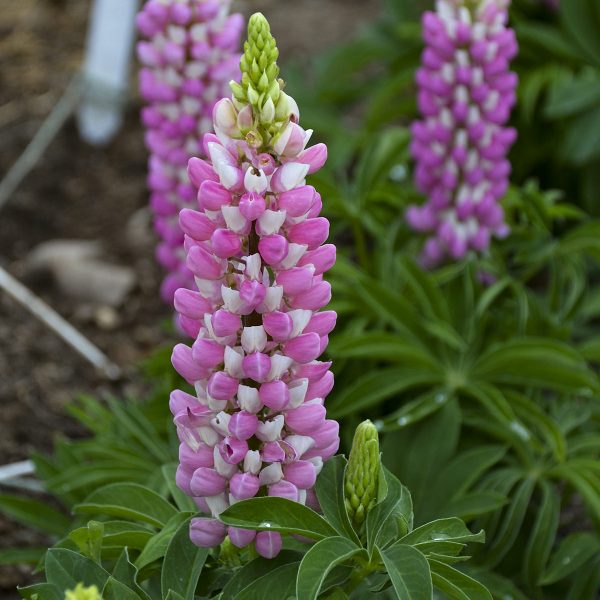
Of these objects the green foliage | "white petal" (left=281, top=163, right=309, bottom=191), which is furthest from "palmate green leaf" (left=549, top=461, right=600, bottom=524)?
"white petal" (left=281, top=163, right=309, bottom=191)

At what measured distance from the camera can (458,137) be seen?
2617mm

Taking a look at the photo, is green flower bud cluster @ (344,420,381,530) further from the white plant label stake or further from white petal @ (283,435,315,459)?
the white plant label stake

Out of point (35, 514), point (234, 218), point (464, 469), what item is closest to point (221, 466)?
point (234, 218)

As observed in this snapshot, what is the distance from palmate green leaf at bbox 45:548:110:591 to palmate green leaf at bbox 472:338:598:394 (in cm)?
113

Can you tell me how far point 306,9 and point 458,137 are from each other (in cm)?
285

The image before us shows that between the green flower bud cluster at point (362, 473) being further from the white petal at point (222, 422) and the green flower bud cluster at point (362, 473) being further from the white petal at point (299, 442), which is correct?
the white petal at point (222, 422)

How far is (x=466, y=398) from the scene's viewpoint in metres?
2.52

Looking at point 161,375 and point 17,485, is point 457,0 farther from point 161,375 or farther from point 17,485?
point 17,485

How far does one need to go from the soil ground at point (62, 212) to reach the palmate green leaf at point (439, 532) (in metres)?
1.24

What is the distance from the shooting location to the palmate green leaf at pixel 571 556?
2133 millimetres

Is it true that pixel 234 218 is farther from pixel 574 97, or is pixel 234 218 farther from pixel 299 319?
pixel 574 97

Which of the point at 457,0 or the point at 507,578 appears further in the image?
the point at 457,0

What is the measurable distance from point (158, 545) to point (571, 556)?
A: 95cm

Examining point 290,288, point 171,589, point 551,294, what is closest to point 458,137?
point 551,294
